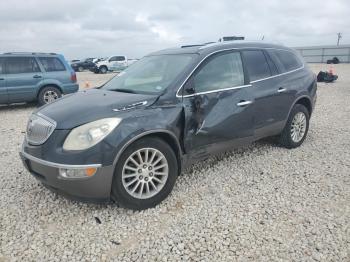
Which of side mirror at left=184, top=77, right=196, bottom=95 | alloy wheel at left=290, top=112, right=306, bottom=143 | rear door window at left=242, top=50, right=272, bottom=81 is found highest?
rear door window at left=242, top=50, right=272, bottom=81

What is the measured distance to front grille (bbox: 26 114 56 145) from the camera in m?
3.33

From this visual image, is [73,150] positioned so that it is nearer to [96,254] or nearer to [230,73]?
[96,254]

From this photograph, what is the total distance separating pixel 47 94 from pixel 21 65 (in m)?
1.12

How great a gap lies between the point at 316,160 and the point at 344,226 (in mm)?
1952

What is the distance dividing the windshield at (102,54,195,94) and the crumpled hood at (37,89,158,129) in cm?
26

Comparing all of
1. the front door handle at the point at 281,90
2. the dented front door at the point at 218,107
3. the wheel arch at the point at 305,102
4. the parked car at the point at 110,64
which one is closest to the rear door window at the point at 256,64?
the dented front door at the point at 218,107

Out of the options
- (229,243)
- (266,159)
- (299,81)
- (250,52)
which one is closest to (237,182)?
(266,159)

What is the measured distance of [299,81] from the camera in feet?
17.7

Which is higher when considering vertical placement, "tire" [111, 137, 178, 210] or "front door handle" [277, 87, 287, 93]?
"front door handle" [277, 87, 287, 93]

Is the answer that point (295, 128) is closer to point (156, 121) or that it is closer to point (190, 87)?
point (190, 87)

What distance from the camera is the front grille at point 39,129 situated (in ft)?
10.9

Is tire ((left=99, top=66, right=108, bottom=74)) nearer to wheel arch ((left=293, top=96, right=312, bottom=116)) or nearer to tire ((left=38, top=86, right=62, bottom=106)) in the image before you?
tire ((left=38, top=86, right=62, bottom=106))

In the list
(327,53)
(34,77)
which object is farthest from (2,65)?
(327,53)

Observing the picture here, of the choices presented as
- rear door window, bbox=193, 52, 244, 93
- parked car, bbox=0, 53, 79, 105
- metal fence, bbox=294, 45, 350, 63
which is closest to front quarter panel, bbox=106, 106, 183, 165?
rear door window, bbox=193, 52, 244, 93
